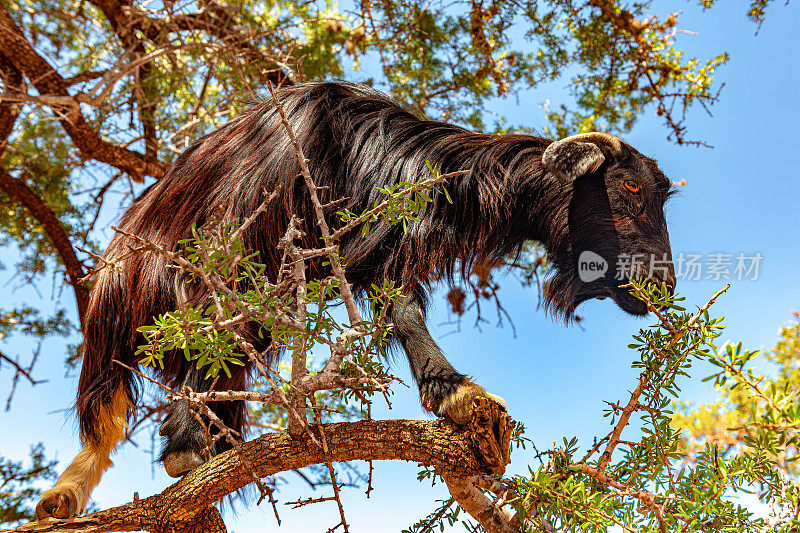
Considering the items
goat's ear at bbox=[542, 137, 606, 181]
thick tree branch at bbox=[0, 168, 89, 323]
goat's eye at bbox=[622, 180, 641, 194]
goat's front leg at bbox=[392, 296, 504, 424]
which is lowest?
goat's front leg at bbox=[392, 296, 504, 424]

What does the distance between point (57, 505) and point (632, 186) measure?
7.07ft

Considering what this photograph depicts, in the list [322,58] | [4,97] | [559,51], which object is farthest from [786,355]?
[4,97]

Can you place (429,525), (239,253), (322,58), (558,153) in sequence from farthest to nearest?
(322,58) → (558,153) → (429,525) → (239,253)

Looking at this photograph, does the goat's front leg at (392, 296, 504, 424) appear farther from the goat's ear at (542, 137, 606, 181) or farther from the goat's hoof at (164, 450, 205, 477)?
the goat's hoof at (164, 450, 205, 477)

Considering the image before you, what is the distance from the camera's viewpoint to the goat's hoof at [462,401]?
5.46 feet

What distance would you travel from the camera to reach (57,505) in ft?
6.55

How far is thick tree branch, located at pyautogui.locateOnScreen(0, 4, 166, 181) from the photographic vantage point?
269 cm

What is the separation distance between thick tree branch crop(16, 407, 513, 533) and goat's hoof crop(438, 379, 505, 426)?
1.6 inches

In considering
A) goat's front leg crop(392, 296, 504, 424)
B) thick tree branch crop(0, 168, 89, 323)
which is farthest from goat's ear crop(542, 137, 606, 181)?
thick tree branch crop(0, 168, 89, 323)

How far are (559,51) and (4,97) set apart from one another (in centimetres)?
257

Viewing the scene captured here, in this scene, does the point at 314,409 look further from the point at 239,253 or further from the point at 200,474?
the point at 200,474

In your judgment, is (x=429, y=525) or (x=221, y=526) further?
(x=221, y=526)

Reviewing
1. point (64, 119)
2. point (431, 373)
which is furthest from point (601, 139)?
point (64, 119)

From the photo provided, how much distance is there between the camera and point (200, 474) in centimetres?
178
